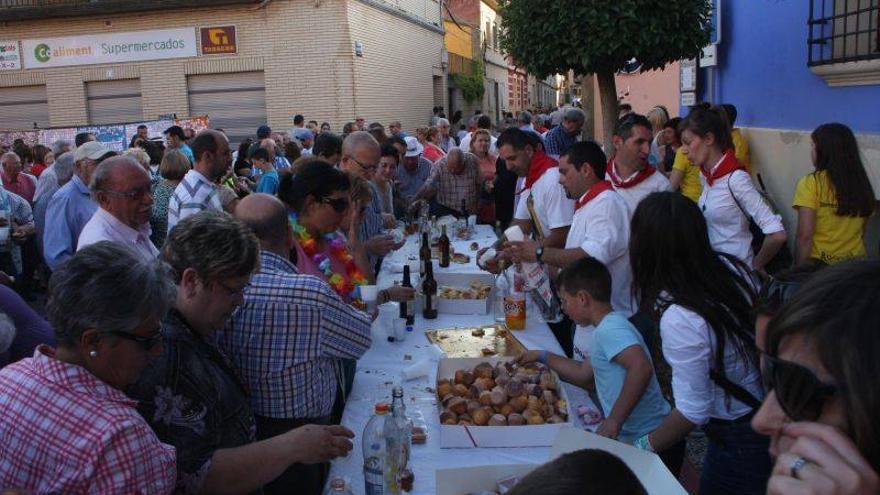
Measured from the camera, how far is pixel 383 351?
3928 mm

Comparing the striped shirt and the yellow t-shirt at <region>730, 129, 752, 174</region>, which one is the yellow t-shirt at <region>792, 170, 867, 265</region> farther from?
the striped shirt

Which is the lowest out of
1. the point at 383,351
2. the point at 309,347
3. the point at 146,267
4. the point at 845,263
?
the point at 383,351

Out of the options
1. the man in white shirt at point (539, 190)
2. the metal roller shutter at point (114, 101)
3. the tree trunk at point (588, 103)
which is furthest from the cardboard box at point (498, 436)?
the metal roller shutter at point (114, 101)

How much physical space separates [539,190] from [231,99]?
13.0 meters

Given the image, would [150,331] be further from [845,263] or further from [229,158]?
[229,158]

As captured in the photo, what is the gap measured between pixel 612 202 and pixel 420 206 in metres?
4.14

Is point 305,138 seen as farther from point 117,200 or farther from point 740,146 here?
point 117,200

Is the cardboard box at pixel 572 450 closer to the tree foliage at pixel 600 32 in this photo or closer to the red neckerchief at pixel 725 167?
the red neckerchief at pixel 725 167

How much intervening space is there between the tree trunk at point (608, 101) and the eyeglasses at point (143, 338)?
21.2 feet

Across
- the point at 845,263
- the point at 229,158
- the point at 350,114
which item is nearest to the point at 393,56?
the point at 350,114

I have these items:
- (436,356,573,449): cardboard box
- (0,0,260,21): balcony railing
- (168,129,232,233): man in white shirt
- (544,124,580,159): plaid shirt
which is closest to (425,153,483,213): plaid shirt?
(544,124,580,159): plaid shirt

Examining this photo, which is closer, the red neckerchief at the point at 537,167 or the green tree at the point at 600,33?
the red neckerchief at the point at 537,167

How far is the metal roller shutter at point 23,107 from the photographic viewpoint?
1745 centimetres

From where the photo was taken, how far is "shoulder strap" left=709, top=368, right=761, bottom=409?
7.85 feet
